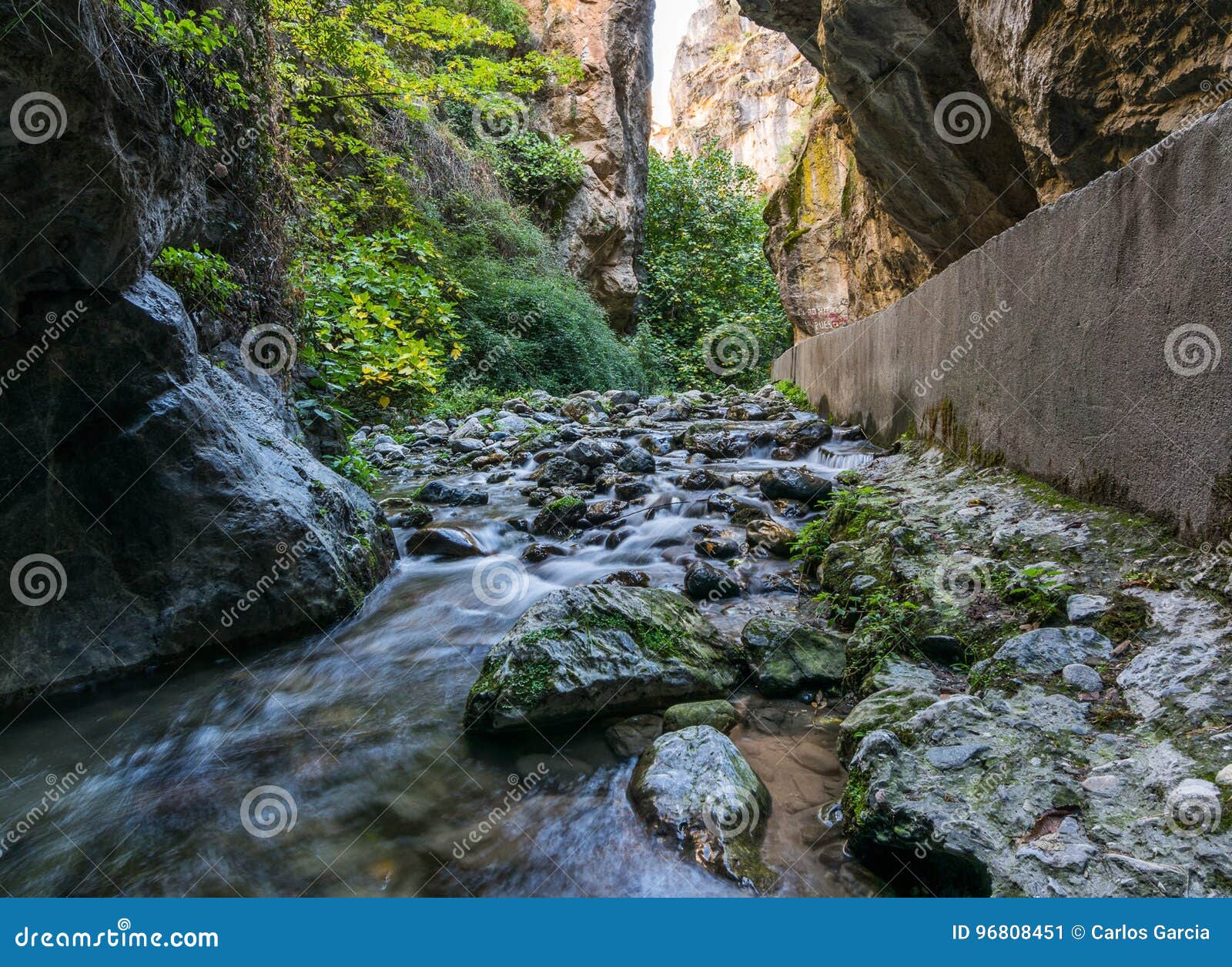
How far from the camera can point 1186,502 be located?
233 centimetres

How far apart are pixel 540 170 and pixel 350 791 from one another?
1740 cm

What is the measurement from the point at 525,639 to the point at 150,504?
1917mm

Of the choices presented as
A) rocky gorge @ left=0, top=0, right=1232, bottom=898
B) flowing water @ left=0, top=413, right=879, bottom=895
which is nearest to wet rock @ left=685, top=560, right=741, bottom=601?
rocky gorge @ left=0, top=0, right=1232, bottom=898

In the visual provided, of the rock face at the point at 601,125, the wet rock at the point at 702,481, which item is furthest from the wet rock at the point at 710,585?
the rock face at the point at 601,125

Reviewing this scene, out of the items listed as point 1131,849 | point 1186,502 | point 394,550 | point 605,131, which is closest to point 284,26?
point 394,550

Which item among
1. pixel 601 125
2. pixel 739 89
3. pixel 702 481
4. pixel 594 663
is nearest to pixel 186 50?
pixel 594 663

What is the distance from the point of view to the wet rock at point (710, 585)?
388 cm

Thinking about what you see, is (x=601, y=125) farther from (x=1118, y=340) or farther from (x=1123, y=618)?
(x=1123, y=618)

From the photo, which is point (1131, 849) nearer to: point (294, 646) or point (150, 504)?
point (294, 646)

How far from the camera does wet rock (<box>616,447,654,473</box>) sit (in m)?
6.84

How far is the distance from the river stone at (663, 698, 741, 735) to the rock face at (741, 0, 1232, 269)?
4123mm

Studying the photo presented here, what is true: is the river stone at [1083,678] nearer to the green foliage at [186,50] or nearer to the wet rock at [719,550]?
the wet rock at [719,550]

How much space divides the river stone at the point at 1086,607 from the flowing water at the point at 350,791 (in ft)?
3.11

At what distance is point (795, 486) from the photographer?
5254 mm
